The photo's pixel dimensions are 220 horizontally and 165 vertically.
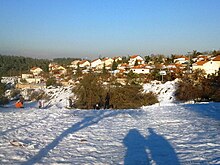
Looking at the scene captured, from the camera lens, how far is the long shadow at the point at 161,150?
20.6ft

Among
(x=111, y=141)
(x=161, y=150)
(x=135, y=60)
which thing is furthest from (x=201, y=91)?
(x=135, y=60)

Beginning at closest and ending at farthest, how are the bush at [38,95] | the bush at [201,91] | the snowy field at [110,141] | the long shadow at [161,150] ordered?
the long shadow at [161,150] → the snowy field at [110,141] → the bush at [201,91] → the bush at [38,95]

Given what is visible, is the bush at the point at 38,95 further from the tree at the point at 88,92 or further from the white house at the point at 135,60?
the white house at the point at 135,60

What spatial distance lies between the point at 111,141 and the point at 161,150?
1735mm

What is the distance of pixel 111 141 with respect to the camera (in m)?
8.42

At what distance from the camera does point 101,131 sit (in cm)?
1008

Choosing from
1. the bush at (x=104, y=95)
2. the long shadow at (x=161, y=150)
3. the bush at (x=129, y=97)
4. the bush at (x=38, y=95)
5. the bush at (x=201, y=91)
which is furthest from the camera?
the bush at (x=38, y=95)

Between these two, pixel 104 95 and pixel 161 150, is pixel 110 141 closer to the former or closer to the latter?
pixel 161 150

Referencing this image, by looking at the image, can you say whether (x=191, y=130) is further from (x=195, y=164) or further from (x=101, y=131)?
(x=195, y=164)

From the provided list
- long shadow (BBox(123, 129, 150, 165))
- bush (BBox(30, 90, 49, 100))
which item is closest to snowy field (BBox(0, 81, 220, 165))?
long shadow (BBox(123, 129, 150, 165))

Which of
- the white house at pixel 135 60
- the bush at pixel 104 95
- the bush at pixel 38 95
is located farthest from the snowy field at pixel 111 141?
the white house at pixel 135 60

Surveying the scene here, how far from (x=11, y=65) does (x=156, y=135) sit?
442 feet

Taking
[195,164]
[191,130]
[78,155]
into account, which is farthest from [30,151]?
[191,130]

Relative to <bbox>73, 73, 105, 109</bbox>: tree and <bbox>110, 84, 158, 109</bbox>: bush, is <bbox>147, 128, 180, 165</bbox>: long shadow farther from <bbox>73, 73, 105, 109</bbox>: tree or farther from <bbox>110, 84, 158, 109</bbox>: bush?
<bbox>73, 73, 105, 109</bbox>: tree
